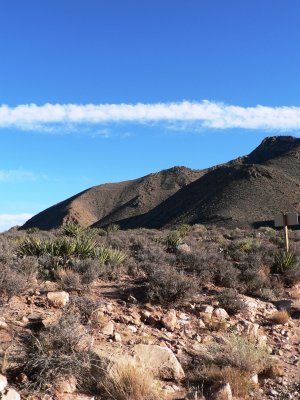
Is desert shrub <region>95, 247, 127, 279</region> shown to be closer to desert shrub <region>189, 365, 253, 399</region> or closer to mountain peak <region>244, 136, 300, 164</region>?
desert shrub <region>189, 365, 253, 399</region>

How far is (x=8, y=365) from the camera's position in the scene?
5.33 metres

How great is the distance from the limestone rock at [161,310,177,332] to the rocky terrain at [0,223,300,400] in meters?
0.02

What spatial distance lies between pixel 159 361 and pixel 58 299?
7.75 ft

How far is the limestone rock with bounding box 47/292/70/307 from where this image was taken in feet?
25.0

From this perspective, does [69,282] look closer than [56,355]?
No

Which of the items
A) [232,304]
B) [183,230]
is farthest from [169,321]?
[183,230]

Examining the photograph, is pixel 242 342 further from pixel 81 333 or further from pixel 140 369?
pixel 81 333

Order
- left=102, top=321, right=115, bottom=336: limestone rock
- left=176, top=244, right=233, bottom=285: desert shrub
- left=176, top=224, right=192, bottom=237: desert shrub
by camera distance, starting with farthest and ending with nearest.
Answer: left=176, top=224, right=192, bottom=237: desert shrub → left=176, top=244, right=233, bottom=285: desert shrub → left=102, top=321, right=115, bottom=336: limestone rock

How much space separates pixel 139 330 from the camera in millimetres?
7266

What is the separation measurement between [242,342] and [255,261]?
19.9 ft

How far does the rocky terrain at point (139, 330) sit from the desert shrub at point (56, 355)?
0.04 ft

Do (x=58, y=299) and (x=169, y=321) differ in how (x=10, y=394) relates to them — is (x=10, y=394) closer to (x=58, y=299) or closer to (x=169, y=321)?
(x=58, y=299)

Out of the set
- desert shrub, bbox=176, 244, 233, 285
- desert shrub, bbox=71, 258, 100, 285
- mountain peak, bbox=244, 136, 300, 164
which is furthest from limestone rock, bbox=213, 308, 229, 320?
mountain peak, bbox=244, 136, 300, 164

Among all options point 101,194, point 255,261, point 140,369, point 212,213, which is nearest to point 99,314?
point 140,369
